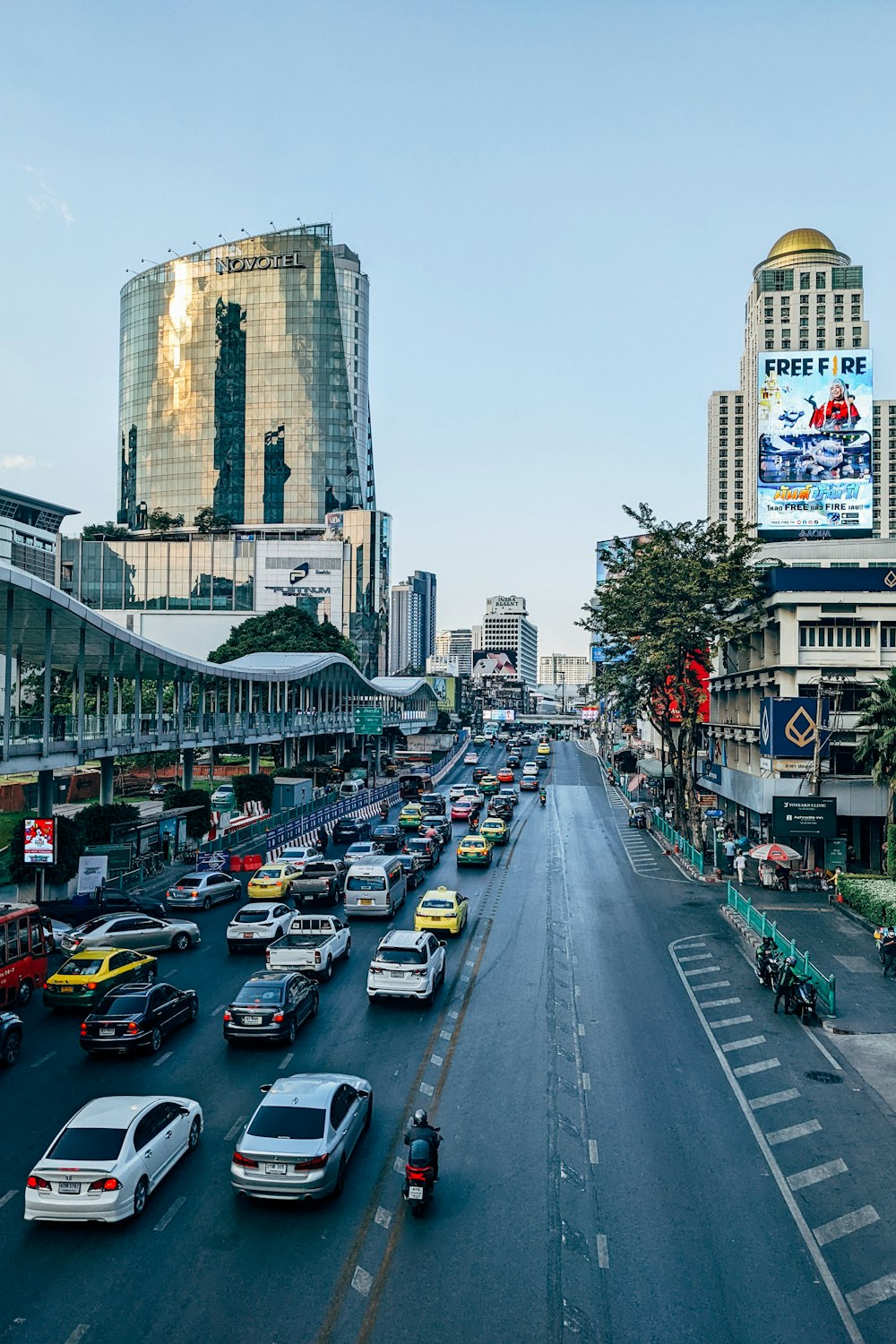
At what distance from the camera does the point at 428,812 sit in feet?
205

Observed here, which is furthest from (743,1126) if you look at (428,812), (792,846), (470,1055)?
(428,812)

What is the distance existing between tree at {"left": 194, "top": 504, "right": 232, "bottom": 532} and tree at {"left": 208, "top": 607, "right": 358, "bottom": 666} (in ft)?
181

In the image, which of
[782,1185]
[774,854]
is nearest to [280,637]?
[774,854]

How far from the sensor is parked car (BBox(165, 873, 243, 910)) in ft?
117

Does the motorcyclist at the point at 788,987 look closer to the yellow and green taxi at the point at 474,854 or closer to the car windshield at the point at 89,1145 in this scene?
the car windshield at the point at 89,1145

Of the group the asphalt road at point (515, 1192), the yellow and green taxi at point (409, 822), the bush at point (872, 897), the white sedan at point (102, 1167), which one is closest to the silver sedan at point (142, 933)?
the asphalt road at point (515, 1192)

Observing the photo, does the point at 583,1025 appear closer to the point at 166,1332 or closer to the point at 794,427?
the point at 166,1332

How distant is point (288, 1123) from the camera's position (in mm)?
13664

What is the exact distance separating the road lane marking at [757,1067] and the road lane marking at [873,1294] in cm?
717

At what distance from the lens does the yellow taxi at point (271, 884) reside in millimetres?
36031

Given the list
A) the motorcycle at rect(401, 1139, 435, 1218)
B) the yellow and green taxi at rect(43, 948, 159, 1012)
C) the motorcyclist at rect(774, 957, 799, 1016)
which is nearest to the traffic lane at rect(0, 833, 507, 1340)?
the motorcycle at rect(401, 1139, 435, 1218)

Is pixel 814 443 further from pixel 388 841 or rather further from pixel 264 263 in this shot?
pixel 264 263

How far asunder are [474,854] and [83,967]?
24223 millimetres

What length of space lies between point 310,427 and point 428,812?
143683 mm
